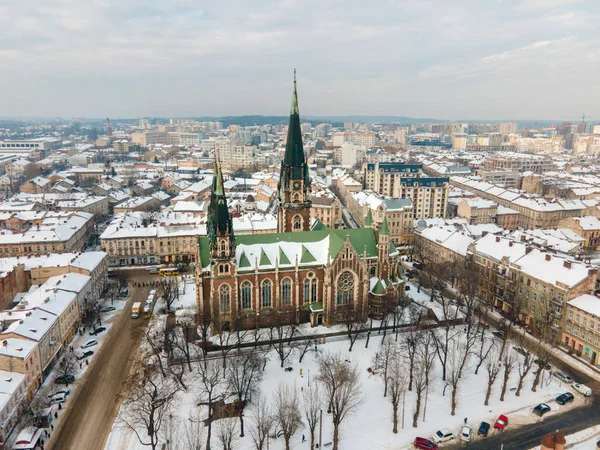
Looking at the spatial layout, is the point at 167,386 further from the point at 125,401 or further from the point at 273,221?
the point at 273,221

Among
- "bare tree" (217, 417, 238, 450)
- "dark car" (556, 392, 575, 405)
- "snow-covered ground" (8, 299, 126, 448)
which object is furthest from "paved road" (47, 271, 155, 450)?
"dark car" (556, 392, 575, 405)

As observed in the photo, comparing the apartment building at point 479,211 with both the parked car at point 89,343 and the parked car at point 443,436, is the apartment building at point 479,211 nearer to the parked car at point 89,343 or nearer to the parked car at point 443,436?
the parked car at point 443,436

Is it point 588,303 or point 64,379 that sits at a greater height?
point 588,303

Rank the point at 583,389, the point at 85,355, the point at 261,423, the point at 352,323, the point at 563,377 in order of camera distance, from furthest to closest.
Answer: the point at 352,323 → the point at 85,355 → the point at 563,377 → the point at 583,389 → the point at 261,423

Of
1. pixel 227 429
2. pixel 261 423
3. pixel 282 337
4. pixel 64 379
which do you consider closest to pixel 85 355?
pixel 64 379

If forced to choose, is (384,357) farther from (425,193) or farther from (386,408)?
(425,193)

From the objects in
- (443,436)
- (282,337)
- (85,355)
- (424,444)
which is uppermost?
(282,337)

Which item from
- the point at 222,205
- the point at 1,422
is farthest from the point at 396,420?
the point at 1,422

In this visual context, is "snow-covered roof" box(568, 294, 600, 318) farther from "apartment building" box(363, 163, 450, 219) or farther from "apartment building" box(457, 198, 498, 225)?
"apartment building" box(363, 163, 450, 219)
